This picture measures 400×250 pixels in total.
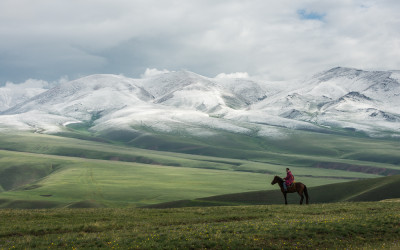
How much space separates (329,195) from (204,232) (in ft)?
260

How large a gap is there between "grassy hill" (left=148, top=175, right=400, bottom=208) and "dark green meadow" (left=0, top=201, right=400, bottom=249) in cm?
5190

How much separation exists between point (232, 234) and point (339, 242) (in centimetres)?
747

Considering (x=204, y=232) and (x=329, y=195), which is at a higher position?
(x=204, y=232)

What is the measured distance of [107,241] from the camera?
27.4m

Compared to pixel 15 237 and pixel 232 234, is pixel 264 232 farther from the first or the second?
pixel 15 237

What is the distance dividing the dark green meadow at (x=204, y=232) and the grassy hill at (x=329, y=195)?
5190cm

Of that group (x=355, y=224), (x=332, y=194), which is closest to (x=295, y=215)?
(x=355, y=224)

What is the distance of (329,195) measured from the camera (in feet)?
330

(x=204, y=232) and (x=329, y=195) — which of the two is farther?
(x=329, y=195)

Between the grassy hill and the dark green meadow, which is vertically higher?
the dark green meadow

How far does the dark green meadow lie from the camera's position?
1041 inches

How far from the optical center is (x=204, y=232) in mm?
29156

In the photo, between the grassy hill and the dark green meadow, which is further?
the grassy hill

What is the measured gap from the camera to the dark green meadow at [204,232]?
2645cm
